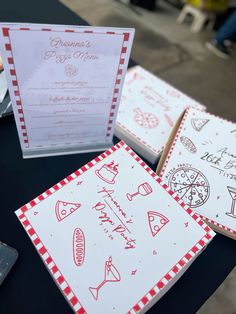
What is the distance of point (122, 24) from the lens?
2684mm

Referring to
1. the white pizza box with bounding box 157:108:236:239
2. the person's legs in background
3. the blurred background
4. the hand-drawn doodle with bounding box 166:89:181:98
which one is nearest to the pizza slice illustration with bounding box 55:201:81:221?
the white pizza box with bounding box 157:108:236:239

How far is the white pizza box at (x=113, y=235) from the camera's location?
415mm

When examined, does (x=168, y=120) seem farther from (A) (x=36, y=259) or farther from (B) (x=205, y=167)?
(A) (x=36, y=259)

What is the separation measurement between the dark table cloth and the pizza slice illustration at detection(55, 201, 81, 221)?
116 millimetres

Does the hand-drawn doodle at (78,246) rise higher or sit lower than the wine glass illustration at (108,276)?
higher

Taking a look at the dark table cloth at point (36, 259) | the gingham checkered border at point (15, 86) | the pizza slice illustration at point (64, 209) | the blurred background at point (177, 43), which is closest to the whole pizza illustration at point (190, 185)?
the dark table cloth at point (36, 259)

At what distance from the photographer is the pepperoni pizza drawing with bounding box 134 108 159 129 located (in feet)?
2.42

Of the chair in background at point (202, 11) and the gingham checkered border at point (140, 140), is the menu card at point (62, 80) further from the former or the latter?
the chair in background at point (202, 11)

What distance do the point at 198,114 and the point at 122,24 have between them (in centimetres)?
231

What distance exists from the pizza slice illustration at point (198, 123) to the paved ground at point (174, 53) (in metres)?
1.55

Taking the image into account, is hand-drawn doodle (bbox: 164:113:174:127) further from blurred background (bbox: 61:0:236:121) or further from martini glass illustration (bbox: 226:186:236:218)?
blurred background (bbox: 61:0:236:121)

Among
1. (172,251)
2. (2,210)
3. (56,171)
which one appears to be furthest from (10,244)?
(172,251)

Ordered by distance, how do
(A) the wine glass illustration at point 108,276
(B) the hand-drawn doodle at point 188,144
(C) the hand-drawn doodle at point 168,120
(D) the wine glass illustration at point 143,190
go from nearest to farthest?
(A) the wine glass illustration at point 108,276 → (D) the wine glass illustration at point 143,190 → (B) the hand-drawn doodle at point 188,144 → (C) the hand-drawn doodle at point 168,120

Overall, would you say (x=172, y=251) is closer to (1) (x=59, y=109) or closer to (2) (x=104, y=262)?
(2) (x=104, y=262)
